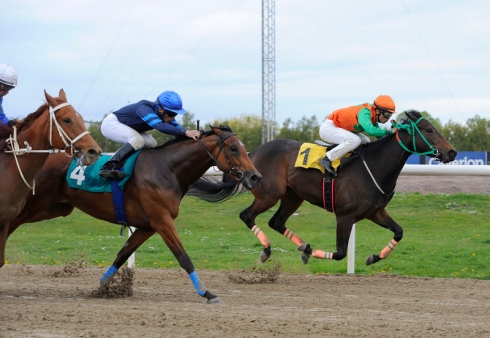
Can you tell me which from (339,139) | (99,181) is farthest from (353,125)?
(99,181)

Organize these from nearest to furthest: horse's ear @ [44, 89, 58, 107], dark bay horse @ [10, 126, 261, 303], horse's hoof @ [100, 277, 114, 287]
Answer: horse's ear @ [44, 89, 58, 107] → dark bay horse @ [10, 126, 261, 303] → horse's hoof @ [100, 277, 114, 287]

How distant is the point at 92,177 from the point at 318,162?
3.08 m

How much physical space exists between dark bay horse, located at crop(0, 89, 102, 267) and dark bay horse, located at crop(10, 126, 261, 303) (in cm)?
75

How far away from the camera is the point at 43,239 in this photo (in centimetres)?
1314

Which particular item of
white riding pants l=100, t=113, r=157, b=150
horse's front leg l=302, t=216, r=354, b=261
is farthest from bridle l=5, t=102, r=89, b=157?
horse's front leg l=302, t=216, r=354, b=261

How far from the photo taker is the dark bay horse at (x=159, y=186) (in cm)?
736

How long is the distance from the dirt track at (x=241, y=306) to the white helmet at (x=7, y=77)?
1.97 metres

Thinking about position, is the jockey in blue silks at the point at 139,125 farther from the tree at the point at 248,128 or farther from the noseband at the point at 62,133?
the tree at the point at 248,128

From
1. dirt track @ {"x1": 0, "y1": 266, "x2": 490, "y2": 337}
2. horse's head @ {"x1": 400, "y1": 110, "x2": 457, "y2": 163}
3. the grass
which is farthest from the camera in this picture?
the grass

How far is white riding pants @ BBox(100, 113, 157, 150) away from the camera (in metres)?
7.78

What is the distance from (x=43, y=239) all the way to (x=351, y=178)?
20.2 feet

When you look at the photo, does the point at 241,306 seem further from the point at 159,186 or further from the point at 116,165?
the point at 116,165

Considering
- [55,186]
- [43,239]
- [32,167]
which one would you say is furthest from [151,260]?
[32,167]

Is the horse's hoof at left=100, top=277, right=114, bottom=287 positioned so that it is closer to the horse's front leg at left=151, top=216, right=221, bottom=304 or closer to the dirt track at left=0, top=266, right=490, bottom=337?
the dirt track at left=0, top=266, right=490, bottom=337
